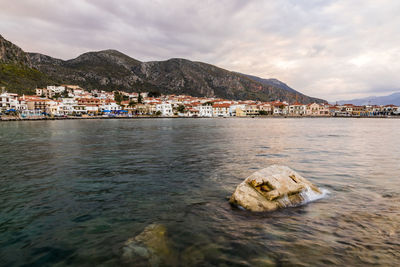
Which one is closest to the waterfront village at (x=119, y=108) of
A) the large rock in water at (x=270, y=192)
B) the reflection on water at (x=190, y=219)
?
the reflection on water at (x=190, y=219)

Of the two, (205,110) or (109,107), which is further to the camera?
(205,110)

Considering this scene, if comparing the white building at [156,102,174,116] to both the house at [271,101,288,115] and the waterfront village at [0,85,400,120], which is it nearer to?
the waterfront village at [0,85,400,120]

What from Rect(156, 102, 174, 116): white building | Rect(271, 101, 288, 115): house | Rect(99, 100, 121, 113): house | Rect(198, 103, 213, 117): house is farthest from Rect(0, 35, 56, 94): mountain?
Rect(271, 101, 288, 115): house

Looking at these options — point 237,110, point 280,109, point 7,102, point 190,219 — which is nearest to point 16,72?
point 7,102

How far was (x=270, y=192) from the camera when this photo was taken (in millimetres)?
7516

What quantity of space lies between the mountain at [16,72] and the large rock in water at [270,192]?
563 ft

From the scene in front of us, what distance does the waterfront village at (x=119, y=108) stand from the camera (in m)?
112

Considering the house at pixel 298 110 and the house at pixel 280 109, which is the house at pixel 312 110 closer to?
the house at pixel 298 110

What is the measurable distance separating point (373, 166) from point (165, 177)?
13.6 meters

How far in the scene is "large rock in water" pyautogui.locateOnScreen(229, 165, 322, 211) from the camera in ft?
24.0

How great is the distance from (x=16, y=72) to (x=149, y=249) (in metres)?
204

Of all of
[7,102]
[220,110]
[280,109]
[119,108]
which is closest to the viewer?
[7,102]

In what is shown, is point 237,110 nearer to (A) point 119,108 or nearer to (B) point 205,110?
(B) point 205,110

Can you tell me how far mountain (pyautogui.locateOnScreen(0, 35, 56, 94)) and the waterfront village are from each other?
1061cm
